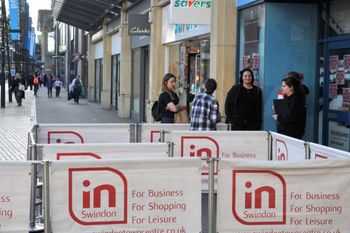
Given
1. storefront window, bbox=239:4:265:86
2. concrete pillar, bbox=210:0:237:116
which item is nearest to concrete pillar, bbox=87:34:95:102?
concrete pillar, bbox=210:0:237:116

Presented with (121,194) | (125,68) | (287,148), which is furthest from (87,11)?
(121,194)

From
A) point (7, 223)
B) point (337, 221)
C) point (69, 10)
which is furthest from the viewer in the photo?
point (69, 10)

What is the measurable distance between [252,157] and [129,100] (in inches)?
602

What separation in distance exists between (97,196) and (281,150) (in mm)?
3023

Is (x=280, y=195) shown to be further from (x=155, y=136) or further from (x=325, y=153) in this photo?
(x=155, y=136)

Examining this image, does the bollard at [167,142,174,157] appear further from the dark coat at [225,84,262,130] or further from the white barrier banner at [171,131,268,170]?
the dark coat at [225,84,262,130]

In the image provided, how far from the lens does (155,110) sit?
9.59 metres

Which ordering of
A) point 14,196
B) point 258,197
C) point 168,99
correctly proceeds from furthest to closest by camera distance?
point 168,99 → point 258,197 → point 14,196

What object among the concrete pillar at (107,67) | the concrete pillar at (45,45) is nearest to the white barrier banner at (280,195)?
the concrete pillar at (107,67)

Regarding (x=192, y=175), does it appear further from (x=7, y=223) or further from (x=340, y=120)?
(x=340, y=120)

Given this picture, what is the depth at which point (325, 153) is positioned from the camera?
5668mm

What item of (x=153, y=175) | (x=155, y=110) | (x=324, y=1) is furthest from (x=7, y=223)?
(x=324, y=1)

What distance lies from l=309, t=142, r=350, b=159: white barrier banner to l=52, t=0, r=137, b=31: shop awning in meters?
15.3

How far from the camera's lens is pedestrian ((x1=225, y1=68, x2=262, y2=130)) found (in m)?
9.09
